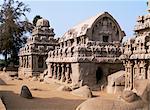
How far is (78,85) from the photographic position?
938 inches

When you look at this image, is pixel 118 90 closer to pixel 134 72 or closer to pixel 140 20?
pixel 134 72

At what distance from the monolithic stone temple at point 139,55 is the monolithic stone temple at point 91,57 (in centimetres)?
399

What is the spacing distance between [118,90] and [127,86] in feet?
4.60

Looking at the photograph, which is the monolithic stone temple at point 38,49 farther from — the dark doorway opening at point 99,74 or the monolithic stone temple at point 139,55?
the monolithic stone temple at point 139,55

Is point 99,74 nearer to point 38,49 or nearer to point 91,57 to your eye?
point 91,57

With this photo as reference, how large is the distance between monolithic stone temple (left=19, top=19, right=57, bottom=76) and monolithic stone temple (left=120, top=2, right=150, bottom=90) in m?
18.0

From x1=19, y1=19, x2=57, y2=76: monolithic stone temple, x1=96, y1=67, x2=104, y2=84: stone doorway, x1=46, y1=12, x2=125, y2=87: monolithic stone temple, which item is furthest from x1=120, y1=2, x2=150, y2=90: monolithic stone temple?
x1=19, y1=19, x2=57, y2=76: monolithic stone temple

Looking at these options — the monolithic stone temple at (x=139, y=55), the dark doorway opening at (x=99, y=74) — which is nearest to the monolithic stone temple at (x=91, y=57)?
the dark doorway opening at (x=99, y=74)

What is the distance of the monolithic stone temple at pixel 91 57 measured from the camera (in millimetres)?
24188

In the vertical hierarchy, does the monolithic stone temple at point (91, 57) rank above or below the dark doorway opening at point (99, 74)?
above

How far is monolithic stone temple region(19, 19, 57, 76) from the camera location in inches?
1475

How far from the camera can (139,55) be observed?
62.6ft

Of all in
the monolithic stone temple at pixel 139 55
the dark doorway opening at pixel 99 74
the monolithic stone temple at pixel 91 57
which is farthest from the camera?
the dark doorway opening at pixel 99 74

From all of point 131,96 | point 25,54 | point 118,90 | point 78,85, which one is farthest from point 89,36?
point 131,96
